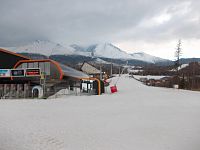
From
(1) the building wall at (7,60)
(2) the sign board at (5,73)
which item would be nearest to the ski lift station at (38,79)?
(2) the sign board at (5,73)

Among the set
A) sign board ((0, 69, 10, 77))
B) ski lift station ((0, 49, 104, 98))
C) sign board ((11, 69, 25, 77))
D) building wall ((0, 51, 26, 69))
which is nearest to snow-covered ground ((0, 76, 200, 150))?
ski lift station ((0, 49, 104, 98))

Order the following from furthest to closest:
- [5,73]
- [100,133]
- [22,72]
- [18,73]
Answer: [5,73], [18,73], [22,72], [100,133]

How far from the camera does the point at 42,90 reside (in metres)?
30.1

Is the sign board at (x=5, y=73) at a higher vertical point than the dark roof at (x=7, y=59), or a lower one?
lower

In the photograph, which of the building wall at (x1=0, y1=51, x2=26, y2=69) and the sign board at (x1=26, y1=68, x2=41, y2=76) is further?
the building wall at (x1=0, y1=51, x2=26, y2=69)

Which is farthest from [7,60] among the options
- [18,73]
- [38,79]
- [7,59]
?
[38,79]

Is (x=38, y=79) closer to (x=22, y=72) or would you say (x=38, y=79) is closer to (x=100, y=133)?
(x=22, y=72)

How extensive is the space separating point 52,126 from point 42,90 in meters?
19.5

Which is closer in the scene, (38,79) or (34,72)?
(34,72)

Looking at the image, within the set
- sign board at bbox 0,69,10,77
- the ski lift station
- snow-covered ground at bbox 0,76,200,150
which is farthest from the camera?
sign board at bbox 0,69,10,77

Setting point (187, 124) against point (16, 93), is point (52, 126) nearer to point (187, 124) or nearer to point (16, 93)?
point (187, 124)

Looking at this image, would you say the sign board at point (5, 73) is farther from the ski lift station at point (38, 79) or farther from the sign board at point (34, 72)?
the sign board at point (34, 72)

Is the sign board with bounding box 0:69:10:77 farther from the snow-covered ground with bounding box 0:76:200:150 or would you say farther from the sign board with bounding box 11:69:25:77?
the snow-covered ground with bounding box 0:76:200:150

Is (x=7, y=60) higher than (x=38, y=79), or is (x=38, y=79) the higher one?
(x=7, y=60)
